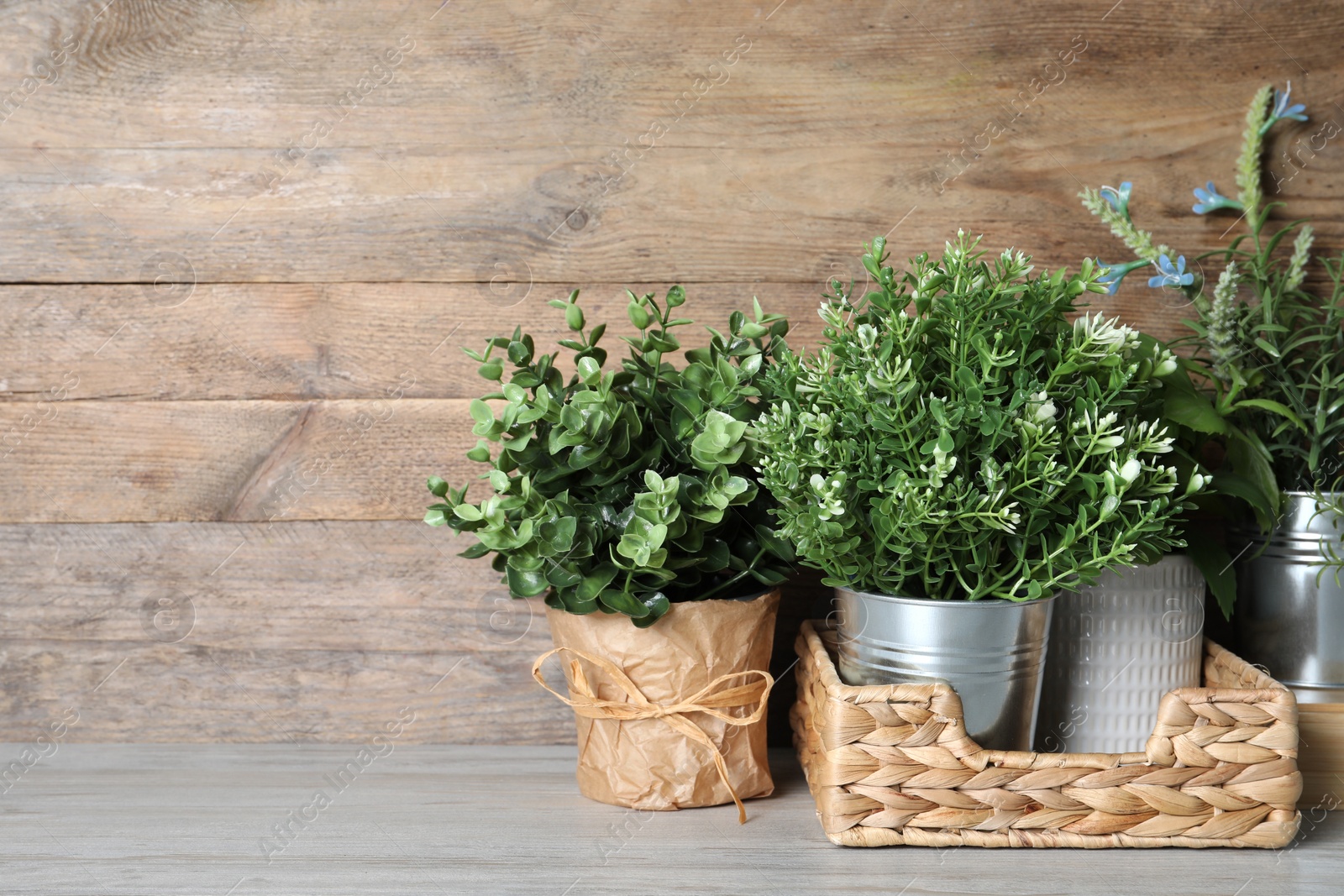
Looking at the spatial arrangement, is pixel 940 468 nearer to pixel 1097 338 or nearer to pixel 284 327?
pixel 1097 338

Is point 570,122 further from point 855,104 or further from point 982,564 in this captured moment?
point 982,564

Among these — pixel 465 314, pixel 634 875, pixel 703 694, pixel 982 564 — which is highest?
pixel 465 314

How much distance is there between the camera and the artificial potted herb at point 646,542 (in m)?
0.74

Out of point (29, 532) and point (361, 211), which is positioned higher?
point (361, 211)

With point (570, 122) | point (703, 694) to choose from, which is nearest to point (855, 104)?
point (570, 122)

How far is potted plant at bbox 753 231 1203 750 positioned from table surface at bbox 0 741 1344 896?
13 centimetres

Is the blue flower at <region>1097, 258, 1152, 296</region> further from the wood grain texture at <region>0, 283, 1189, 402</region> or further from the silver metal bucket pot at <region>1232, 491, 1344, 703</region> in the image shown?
the silver metal bucket pot at <region>1232, 491, 1344, 703</region>

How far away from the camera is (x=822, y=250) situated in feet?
3.23

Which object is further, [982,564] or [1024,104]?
[1024,104]

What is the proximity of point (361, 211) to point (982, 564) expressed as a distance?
0.70m

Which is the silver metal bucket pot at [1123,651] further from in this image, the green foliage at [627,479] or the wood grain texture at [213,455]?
the wood grain texture at [213,455]

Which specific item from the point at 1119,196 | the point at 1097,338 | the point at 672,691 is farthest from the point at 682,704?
the point at 1119,196

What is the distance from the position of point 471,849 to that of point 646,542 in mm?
283

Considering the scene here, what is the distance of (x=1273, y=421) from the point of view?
0.87 meters
